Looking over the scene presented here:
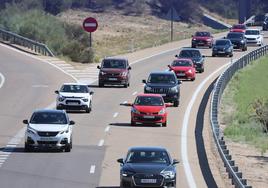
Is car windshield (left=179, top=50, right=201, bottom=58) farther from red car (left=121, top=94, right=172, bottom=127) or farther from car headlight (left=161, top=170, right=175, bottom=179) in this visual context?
car headlight (left=161, top=170, right=175, bottom=179)

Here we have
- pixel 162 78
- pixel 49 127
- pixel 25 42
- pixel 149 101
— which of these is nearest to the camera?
pixel 49 127

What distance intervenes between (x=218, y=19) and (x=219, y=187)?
130 meters

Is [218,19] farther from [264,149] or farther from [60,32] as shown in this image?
[264,149]

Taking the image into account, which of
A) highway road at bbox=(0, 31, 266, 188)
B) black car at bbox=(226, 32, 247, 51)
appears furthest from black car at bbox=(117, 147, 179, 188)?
black car at bbox=(226, 32, 247, 51)

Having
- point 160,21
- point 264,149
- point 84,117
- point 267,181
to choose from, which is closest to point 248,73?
point 84,117

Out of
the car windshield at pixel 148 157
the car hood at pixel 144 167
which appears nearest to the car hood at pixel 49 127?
the car windshield at pixel 148 157

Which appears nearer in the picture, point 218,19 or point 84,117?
point 84,117

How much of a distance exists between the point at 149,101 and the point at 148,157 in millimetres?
15492

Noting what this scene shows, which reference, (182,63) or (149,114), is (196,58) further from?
(149,114)

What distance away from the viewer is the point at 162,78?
47.6m

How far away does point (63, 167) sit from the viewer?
2834 centimetres

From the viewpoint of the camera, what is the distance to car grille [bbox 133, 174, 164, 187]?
76.3ft

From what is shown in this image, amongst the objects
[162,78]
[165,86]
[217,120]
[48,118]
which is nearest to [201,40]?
[162,78]

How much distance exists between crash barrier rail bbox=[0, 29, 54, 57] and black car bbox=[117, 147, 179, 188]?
47.0m
